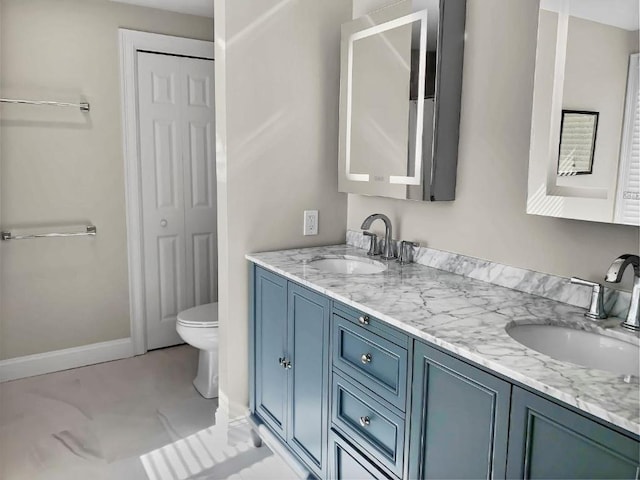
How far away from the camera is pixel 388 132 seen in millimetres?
2203

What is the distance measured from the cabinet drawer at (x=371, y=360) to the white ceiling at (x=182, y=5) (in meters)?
2.33

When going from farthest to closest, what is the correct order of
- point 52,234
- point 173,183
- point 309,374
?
point 173,183 → point 52,234 → point 309,374

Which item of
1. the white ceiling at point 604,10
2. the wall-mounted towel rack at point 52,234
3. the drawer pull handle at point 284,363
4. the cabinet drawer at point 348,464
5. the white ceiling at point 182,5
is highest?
the white ceiling at point 182,5

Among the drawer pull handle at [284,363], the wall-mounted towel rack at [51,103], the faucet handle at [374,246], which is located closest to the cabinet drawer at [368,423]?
the drawer pull handle at [284,363]

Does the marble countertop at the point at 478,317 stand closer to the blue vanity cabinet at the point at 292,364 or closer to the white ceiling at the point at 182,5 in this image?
the blue vanity cabinet at the point at 292,364

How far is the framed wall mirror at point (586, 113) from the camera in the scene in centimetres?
140

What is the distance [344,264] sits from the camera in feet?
7.89

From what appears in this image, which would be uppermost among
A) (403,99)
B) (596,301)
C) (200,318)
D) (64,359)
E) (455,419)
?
(403,99)

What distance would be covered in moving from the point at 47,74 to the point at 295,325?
2.19m

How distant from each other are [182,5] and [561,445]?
10.3ft

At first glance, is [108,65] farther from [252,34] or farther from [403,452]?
[403,452]

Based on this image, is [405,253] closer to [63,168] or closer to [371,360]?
[371,360]

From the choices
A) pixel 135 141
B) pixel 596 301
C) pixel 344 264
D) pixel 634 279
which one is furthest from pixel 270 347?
pixel 135 141

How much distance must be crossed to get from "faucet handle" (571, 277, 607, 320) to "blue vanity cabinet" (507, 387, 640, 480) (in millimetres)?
489
